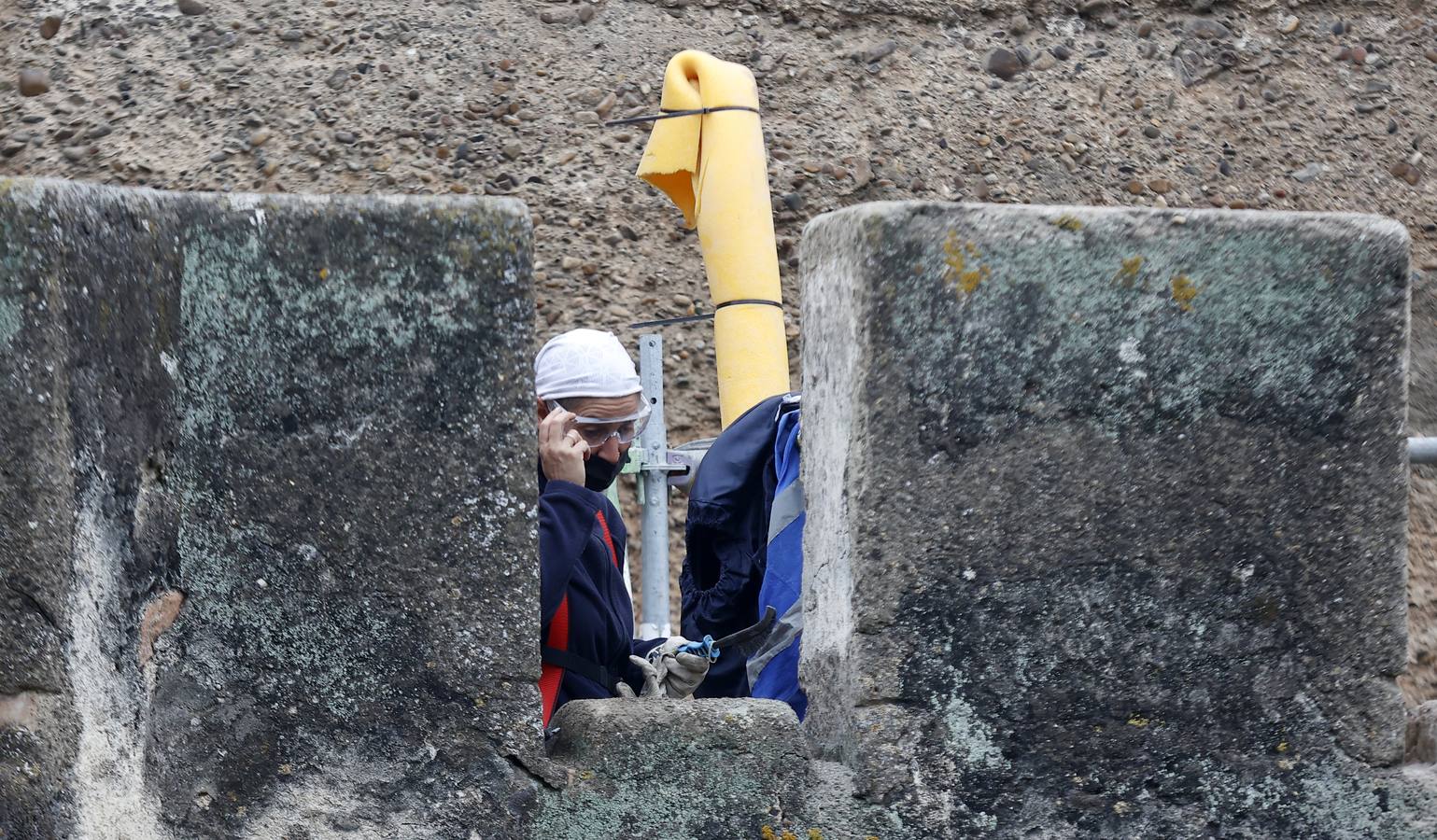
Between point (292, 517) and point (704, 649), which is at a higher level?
point (292, 517)

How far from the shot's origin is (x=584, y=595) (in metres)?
2.42

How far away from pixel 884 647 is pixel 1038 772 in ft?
0.88

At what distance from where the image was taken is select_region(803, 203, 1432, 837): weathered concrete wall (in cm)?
196

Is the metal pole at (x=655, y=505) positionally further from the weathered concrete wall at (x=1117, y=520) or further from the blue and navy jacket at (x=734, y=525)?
A: the weathered concrete wall at (x=1117, y=520)

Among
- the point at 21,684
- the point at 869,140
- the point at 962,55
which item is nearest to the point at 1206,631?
the point at 21,684

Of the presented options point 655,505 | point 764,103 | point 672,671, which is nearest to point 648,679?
point 672,671

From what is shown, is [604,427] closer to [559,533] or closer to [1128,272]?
[559,533]

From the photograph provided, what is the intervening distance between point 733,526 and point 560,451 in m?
0.44

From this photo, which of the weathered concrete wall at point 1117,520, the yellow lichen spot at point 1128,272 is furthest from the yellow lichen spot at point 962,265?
the yellow lichen spot at point 1128,272

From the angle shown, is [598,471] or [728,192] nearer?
[598,471]

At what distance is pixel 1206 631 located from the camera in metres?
2.03

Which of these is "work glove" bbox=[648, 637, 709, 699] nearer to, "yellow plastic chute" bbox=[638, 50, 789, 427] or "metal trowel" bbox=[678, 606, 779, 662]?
"metal trowel" bbox=[678, 606, 779, 662]

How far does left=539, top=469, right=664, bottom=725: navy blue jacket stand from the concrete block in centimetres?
38

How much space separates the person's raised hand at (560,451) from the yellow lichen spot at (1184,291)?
3.13ft
